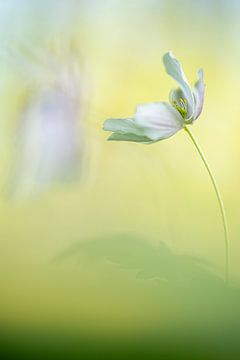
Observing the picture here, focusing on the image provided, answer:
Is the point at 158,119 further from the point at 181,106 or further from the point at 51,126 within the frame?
the point at 51,126

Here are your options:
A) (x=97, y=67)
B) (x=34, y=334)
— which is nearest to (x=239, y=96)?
(x=97, y=67)

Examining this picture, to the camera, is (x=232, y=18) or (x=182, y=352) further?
(x=232, y=18)

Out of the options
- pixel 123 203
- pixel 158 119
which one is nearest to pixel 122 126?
pixel 158 119

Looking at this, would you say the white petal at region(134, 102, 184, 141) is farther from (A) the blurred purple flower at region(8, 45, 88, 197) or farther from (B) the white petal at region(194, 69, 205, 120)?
(A) the blurred purple flower at region(8, 45, 88, 197)

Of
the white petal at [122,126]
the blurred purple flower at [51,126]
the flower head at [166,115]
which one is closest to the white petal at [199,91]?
the flower head at [166,115]

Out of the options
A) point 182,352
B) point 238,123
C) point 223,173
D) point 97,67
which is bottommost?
point 182,352

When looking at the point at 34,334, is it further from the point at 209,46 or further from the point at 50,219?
the point at 209,46

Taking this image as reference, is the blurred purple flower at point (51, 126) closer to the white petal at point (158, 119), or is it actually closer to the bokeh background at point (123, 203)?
the bokeh background at point (123, 203)

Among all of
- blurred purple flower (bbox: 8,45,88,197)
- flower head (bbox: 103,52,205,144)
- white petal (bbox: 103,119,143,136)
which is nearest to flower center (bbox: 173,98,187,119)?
flower head (bbox: 103,52,205,144)
